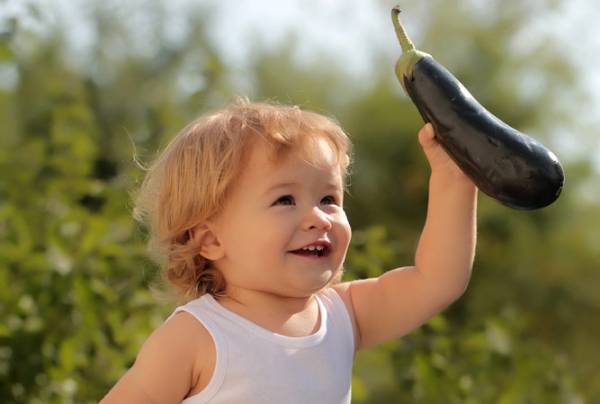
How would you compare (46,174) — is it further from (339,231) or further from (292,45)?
(339,231)

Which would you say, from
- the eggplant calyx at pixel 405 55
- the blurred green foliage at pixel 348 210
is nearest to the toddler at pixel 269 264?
the eggplant calyx at pixel 405 55

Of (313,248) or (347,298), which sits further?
(347,298)

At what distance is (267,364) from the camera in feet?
5.84

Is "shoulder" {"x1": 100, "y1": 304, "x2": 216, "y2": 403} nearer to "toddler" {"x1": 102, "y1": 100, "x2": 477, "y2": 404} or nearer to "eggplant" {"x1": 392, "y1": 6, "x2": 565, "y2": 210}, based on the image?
"toddler" {"x1": 102, "y1": 100, "x2": 477, "y2": 404}

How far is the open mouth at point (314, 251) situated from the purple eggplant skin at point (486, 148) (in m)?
0.32

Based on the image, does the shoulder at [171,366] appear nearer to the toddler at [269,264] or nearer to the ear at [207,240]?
the toddler at [269,264]

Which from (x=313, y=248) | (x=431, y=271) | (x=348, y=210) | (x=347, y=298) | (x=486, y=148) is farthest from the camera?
(x=348, y=210)

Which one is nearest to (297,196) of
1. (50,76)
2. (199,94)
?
(199,94)

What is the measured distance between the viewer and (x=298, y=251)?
5.97 ft

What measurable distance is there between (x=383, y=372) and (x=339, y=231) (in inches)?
78.9

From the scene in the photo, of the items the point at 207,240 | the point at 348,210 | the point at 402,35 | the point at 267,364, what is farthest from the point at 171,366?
the point at 348,210

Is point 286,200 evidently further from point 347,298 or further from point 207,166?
point 347,298

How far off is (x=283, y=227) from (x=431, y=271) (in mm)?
366

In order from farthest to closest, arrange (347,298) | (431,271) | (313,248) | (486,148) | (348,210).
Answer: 1. (348,210)
2. (347,298)
3. (431,271)
4. (313,248)
5. (486,148)
